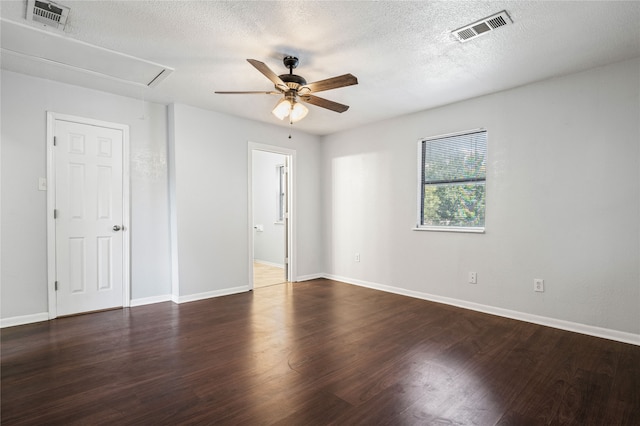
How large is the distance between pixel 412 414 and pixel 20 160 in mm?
4255

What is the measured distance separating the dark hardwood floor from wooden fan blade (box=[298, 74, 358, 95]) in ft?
7.36

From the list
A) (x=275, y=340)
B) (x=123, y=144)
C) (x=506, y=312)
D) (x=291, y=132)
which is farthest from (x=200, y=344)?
(x=291, y=132)

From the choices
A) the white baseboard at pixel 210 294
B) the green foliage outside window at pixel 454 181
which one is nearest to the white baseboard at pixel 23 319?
the white baseboard at pixel 210 294

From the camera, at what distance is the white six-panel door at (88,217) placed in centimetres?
354

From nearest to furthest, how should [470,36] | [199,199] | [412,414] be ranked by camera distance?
[412,414] → [470,36] → [199,199]

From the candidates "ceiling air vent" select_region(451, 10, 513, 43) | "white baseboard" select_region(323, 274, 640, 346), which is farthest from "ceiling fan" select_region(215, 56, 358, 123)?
"white baseboard" select_region(323, 274, 640, 346)

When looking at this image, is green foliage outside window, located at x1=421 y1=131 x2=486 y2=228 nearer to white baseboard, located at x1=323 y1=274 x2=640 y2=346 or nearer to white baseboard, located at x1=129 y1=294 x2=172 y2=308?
white baseboard, located at x1=323 y1=274 x2=640 y2=346

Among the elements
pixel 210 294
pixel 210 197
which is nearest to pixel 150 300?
pixel 210 294

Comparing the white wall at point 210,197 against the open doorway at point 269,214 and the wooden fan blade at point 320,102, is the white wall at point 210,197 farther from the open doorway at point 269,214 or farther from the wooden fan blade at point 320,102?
the wooden fan blade at point 320,102

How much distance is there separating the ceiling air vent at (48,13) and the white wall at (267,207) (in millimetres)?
4678

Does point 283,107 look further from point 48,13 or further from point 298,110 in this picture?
point 48,13

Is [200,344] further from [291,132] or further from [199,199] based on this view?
[291,132]

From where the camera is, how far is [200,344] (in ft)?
9.39

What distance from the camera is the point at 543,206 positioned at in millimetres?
3377
